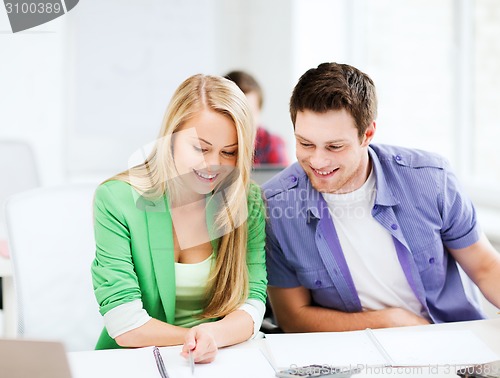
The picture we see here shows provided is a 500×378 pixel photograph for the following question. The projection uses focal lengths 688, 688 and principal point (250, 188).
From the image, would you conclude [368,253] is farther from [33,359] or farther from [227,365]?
[33,359]

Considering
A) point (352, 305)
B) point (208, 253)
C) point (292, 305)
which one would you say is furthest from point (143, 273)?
point (352, 305)

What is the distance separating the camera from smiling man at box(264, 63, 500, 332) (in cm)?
154

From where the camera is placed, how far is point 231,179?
55.7 inches

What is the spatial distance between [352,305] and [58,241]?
679mm

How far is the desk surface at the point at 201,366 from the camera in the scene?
1116 mm

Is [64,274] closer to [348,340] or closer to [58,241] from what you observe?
[58,241]

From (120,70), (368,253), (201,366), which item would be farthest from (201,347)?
(120,70)

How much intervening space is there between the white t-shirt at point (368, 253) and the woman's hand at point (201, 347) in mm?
501

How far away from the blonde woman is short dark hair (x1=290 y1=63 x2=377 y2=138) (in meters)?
0.14

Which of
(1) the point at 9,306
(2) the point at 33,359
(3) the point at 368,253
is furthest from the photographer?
(1) the point at 9,306

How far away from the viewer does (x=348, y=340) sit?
127 cm

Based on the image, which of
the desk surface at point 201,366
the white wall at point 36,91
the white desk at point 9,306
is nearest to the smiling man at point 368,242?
the desk surface at point 201,366

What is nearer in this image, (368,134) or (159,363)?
(159,363)

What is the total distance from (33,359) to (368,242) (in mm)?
909
